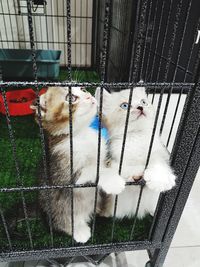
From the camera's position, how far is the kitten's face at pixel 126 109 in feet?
3.09

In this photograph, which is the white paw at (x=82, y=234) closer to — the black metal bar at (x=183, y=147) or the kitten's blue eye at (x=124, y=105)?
the black metal bar at (x=183, y=147)

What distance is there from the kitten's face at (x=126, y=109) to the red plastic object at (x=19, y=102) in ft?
2.77

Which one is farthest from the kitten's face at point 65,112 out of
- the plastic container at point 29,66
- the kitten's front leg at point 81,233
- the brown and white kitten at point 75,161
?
the plastic container at point 29,66

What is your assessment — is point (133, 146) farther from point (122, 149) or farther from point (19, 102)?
point (19, 102)

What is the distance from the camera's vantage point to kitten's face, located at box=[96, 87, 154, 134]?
0.94 meters

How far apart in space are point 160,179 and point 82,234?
36 centimetres

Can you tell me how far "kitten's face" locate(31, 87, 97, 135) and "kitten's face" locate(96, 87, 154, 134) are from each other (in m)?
0.07

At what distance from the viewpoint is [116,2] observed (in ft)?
6.45

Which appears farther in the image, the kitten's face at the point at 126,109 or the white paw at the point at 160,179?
the kitten's face at the point at 126,109

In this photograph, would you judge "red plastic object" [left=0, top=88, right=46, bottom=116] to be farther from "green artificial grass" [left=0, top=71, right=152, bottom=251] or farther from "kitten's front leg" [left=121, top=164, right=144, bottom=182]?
"kitten's front leg" [left=121, top=164, right=144, bottom=182]

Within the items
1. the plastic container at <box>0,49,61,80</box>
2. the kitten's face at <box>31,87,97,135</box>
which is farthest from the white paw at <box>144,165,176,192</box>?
the plastic container at <box>0,49,61,80</box>

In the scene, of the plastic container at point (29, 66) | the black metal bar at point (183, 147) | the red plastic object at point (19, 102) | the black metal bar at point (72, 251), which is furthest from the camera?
the plastic container at point (29, 66)

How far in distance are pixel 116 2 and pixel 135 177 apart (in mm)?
1581

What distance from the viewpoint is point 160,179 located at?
0.76m
